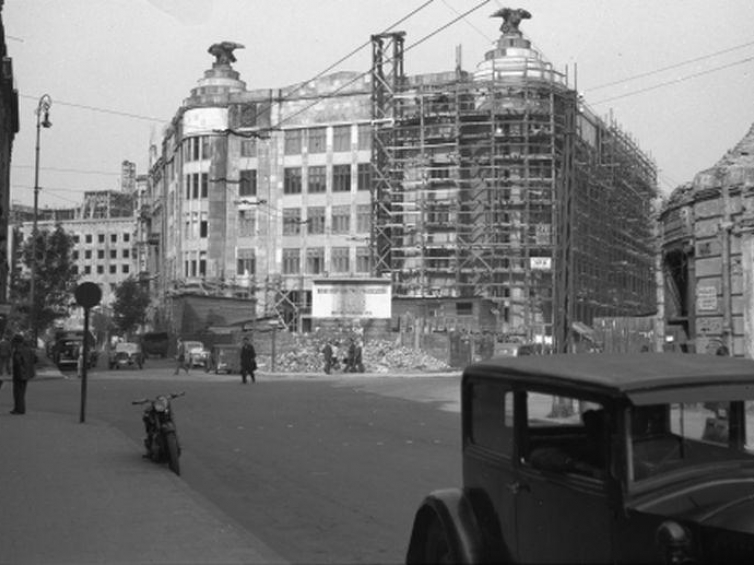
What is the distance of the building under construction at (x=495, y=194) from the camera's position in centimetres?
5666

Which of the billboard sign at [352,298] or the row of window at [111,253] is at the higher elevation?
the row of window at [111,253]

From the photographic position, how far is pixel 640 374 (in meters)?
4.55

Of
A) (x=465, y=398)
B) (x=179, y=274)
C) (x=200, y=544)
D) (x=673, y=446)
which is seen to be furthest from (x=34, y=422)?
(x=179, y=274)

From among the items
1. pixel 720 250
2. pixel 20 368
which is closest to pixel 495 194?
pixel 720 250

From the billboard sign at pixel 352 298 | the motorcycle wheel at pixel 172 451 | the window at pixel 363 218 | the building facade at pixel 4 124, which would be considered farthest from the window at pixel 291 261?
the motorcycle wheel at pixel 172 451

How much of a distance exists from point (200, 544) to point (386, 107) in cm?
5883

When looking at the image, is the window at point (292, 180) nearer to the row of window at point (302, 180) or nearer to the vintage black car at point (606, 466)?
the row of window at point (302, 180)

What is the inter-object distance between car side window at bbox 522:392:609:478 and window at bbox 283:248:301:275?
6455 centimetres

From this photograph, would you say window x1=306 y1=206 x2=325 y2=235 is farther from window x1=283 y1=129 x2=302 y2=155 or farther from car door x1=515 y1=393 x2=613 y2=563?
car door x1=515 y1=393 x2=613 y2=563

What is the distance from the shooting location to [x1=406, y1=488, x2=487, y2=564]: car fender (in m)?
5.16

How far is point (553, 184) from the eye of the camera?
56531 millimetres

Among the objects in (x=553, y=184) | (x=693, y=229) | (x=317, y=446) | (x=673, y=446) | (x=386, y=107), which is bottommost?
(x=317, y=446)

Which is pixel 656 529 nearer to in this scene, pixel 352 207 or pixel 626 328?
pixel 626 328

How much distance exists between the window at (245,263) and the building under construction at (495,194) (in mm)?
11505
